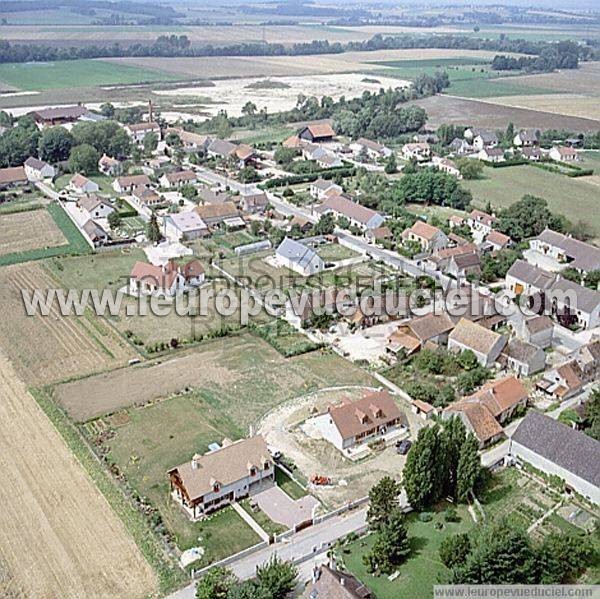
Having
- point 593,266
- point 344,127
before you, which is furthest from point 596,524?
point 344,127

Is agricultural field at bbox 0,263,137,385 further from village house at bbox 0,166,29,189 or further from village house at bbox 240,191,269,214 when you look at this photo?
village house at bbox 0,166,29,189

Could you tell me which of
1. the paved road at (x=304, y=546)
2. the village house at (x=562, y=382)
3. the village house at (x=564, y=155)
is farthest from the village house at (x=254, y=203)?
the paved road at (x=304, y=546)

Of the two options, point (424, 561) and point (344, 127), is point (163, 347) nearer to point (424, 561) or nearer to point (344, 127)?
point (424, 561)

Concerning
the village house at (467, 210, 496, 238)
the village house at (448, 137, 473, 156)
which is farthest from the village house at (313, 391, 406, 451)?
the village house at (448, 137, 473, 156)

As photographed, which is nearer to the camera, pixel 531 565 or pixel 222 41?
pixel 531 565

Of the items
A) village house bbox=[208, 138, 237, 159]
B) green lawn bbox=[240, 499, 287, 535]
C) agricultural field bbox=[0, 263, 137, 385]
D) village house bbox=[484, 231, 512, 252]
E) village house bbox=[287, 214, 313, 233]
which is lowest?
green lawn bbox=[240, 499, 287, 535]

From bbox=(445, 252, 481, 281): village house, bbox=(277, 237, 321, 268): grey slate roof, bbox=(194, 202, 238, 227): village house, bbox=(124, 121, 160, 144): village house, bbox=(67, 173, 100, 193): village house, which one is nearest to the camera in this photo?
bbox=(445, 252, 481, 281): village house

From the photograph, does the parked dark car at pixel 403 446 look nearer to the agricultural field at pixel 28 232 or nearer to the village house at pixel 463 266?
the village house at pixel 463 266
